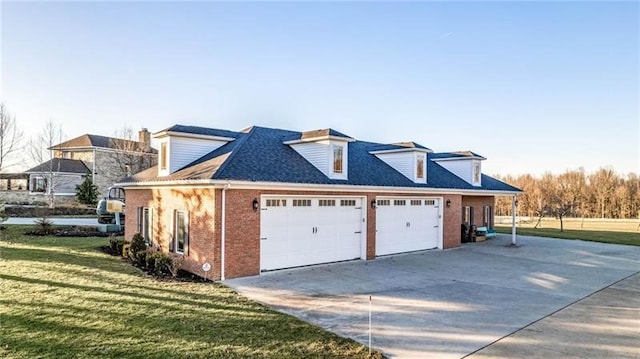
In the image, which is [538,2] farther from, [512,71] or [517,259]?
[517,259]

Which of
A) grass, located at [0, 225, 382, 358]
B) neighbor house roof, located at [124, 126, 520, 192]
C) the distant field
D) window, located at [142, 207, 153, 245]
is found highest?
neighbor house roof, located at [124, 126, 520, 192]

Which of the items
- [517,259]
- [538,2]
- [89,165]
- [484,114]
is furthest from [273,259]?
[89,165]

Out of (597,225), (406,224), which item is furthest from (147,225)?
(597,225)

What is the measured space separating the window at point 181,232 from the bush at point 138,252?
3.52 feet

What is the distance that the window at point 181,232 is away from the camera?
12828 millimetres

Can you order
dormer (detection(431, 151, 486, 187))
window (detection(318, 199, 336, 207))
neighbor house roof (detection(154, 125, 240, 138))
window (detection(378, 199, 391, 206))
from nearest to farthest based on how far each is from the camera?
window (detection(318, 199, 336, 207)) → neighbor house roof (detection(154, 125, 240, 138)) → window (detection(378, 199, 391, 206)) → dormer (detection(431, 151, 486, 187))

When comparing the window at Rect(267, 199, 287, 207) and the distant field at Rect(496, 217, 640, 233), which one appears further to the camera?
the distant field at Rect(496, 217, 640, 233)

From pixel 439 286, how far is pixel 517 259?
741 cm

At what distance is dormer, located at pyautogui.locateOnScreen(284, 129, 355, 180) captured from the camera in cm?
1470

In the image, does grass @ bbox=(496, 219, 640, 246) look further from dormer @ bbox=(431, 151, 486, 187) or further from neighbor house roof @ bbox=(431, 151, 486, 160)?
neighbor house roof @ bbox=(431, 151, 486, 160)

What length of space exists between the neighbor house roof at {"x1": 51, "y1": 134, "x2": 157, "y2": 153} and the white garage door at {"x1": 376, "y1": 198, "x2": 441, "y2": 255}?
1352 inches

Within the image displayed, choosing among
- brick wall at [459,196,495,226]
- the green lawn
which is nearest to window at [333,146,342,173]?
brick wall at [459,196,495,226]

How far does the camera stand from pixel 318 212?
13.9m

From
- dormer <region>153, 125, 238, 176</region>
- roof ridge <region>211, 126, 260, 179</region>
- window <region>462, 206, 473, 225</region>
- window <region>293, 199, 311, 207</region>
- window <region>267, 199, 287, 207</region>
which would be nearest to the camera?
roof ridge <region>211, 126, 260, 179</region>
